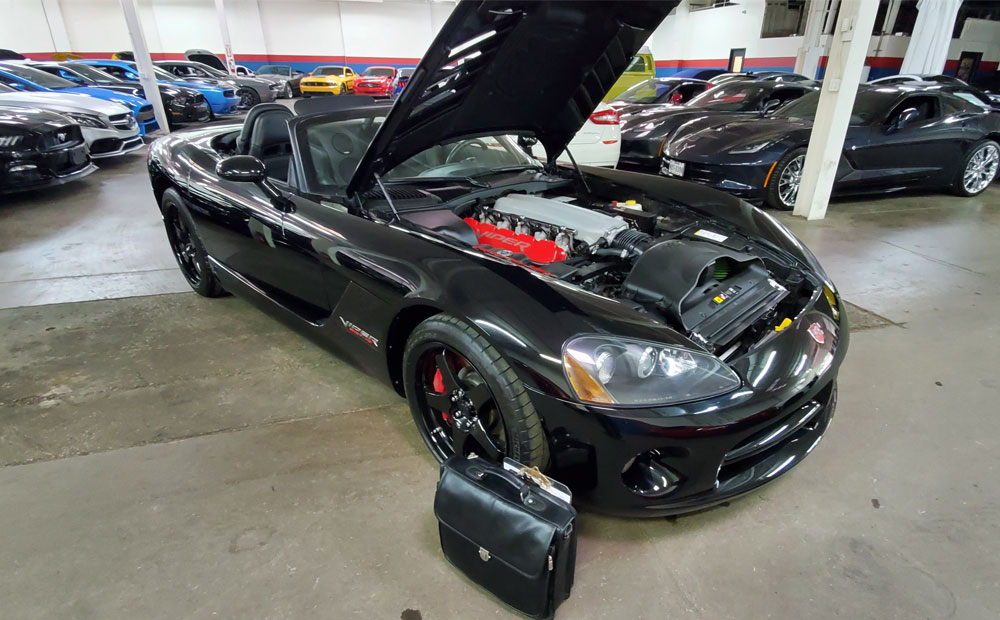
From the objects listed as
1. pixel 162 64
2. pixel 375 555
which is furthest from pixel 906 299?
pixel 162 64

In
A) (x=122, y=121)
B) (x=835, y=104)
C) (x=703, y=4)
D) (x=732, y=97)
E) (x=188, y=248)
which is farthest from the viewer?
(x=703, y=4)

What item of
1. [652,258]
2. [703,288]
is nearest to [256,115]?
[652,258]

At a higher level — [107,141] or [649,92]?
[649,92]

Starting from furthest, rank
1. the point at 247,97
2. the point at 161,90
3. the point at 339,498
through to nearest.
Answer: the point at 247,97 < the point at 161,90 < the point at 339,498

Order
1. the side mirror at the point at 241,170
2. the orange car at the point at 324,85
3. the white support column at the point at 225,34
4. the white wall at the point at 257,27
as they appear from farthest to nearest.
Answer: the white support column at the point at 225,34 → the white wall at the point at 257,27 → the orange car at the point at 324,85 → the side mirror at the point at 241,170

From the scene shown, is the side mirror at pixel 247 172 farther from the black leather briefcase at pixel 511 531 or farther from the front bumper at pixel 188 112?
the front bumper at pixel 188 112

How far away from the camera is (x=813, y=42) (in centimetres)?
1605

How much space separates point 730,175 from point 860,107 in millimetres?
1766

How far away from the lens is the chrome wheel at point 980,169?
18.6 ft

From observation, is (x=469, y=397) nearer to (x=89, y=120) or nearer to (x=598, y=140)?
(x=598, y=140)

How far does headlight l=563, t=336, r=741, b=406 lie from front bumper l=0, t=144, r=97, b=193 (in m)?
5.88

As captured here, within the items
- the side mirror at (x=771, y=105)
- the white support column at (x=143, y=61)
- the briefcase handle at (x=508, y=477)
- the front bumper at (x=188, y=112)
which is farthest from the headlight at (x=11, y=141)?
the side mirror at (x=771, y=105)

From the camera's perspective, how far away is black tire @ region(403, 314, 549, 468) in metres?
1.44

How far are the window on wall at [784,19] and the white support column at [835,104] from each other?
17.4 metres
